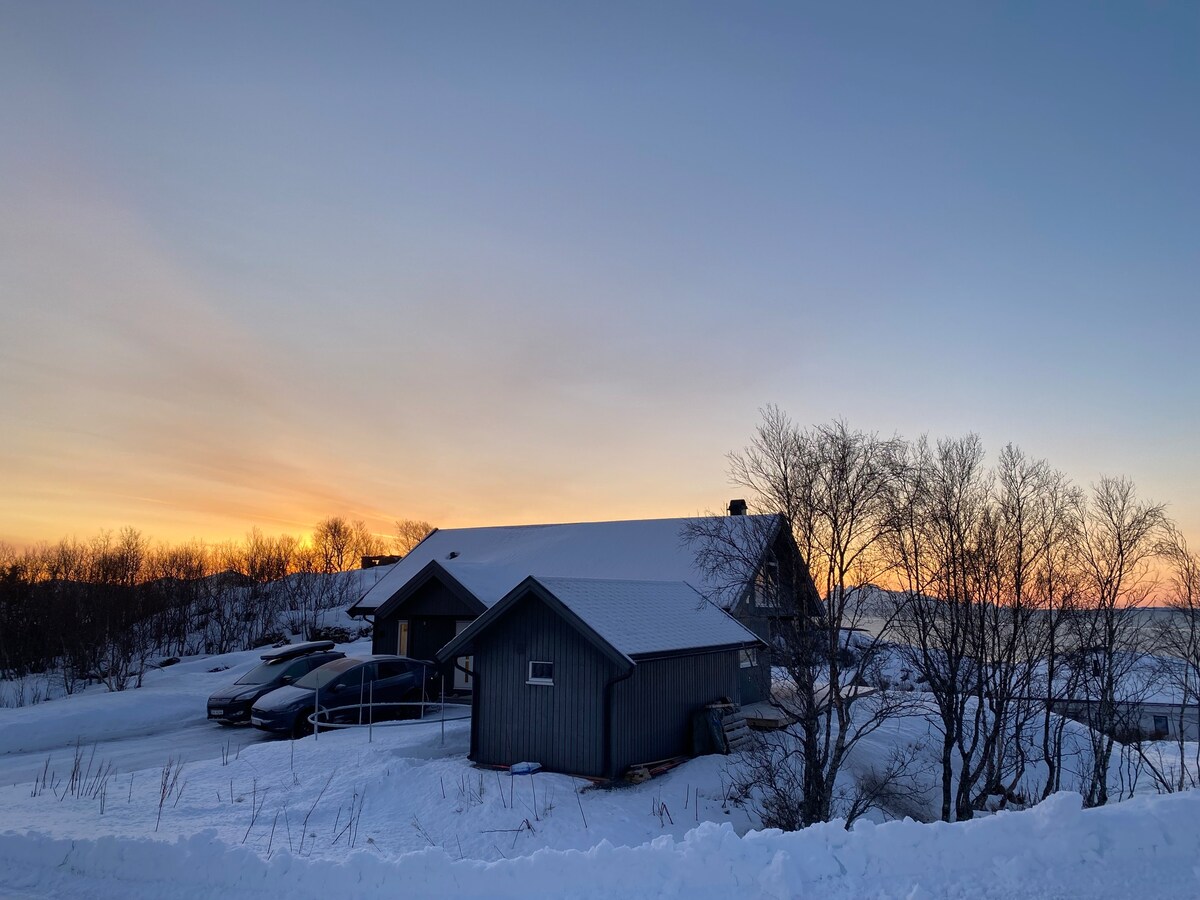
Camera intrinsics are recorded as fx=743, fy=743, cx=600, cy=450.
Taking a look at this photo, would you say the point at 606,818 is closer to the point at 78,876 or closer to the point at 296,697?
the point at 78,876

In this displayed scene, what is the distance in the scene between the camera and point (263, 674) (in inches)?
818

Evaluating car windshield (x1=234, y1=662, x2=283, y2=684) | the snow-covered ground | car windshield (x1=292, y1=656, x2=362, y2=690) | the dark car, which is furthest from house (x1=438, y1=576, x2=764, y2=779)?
car windshield (x1=234, y1=662, x2=283, y2=684)

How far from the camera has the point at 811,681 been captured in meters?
14.4

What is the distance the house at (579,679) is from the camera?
45.9 feet

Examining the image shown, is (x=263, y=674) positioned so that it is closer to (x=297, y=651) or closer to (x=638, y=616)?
(x=297, y=651)

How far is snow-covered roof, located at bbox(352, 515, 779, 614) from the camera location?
22500 millimetres

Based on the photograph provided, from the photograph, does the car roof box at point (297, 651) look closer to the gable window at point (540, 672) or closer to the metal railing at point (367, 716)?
the metal railing at point (367, 716)

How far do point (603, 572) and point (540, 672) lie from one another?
11080mm

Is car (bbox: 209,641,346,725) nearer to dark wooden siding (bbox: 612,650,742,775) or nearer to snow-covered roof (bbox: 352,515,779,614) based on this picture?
snow-covered roof (bbox: 352,515,779,614)

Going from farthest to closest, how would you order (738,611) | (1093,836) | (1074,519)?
(738,611) → (1074,519) → (1093,836)

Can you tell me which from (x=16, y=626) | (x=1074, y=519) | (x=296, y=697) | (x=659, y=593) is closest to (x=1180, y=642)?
(x=1074, y=519)

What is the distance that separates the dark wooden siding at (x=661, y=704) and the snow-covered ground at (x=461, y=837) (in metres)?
0.74

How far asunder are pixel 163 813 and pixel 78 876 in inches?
119

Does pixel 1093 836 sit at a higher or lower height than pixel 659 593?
lower
